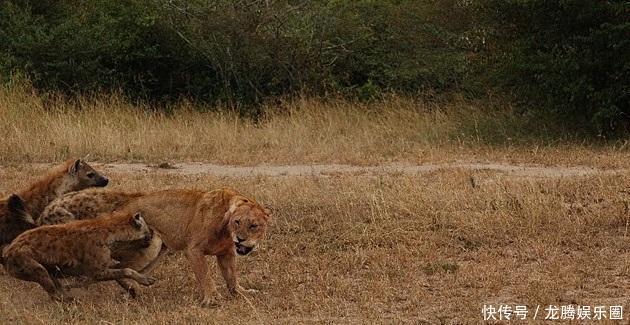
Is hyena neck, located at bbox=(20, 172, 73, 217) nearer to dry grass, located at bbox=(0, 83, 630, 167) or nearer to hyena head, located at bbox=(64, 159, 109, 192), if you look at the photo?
hyena head, located at bbox=(64, 159, 109, 192)

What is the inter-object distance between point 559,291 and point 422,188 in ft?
11.7

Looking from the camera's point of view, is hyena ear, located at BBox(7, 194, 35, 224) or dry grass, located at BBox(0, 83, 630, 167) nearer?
hyena ear, located at BBox(7, 194, 35, 224)

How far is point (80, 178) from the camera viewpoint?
9508mm

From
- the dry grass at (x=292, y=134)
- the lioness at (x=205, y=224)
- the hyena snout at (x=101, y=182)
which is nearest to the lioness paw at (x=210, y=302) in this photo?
the lioness at (x=205, y=224)

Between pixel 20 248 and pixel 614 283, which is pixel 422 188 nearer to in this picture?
pixel 614 283

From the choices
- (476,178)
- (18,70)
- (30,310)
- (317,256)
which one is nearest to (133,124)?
(18,70)

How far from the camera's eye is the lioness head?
7.15m

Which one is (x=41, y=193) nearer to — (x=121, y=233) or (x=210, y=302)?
(x=121, y=233)

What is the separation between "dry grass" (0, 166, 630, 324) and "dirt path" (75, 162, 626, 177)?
82 centimetres

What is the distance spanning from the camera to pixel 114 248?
7.57m

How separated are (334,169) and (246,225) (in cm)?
595

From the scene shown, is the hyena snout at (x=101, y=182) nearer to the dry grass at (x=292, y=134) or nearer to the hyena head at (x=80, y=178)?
the hyena head at (x=80, y=178)

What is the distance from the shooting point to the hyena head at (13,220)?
8156 millimetres

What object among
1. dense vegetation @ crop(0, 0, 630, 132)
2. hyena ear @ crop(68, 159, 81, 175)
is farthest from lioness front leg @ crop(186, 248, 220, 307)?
dense vegetation @ crop(0, 0, 630, 132)
